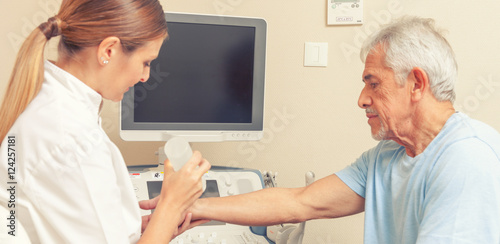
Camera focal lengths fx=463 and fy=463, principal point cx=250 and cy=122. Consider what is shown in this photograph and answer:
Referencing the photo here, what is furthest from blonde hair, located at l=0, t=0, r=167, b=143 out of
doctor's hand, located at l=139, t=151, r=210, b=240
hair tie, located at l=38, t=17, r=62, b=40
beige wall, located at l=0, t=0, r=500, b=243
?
beige wall, located at l=0, t=0, r=500, b=243

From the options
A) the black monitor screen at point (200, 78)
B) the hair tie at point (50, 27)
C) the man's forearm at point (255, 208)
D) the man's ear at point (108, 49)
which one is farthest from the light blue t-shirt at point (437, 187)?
the hair tie at point (50, 27)

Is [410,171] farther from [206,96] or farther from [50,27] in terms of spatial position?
[50,27]

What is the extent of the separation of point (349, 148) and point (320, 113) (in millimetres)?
204

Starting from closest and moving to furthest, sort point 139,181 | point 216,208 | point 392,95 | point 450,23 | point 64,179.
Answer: point 64,179 → point 392,95 → point 216,208 → point 139,181 → point 450,23

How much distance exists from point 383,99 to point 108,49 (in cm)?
72

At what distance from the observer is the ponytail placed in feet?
2.89

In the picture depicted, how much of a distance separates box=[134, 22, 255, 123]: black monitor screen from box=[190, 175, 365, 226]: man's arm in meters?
0.36

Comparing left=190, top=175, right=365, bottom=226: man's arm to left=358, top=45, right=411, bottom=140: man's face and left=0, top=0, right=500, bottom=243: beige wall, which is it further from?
left=0, top=0, right=500, bottom=243: beige wall

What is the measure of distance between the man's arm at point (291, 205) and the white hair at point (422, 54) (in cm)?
40

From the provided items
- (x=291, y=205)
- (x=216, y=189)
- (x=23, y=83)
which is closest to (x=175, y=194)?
(x=23, y=83)

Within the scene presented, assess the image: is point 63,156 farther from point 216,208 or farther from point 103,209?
point 216,208

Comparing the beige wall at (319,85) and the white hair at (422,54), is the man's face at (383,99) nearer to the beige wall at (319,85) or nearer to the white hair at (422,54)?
the white hair at (422,54)

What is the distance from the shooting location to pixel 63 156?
0.83m

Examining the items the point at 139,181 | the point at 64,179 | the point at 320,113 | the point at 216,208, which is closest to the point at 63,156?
the point at 64,179
